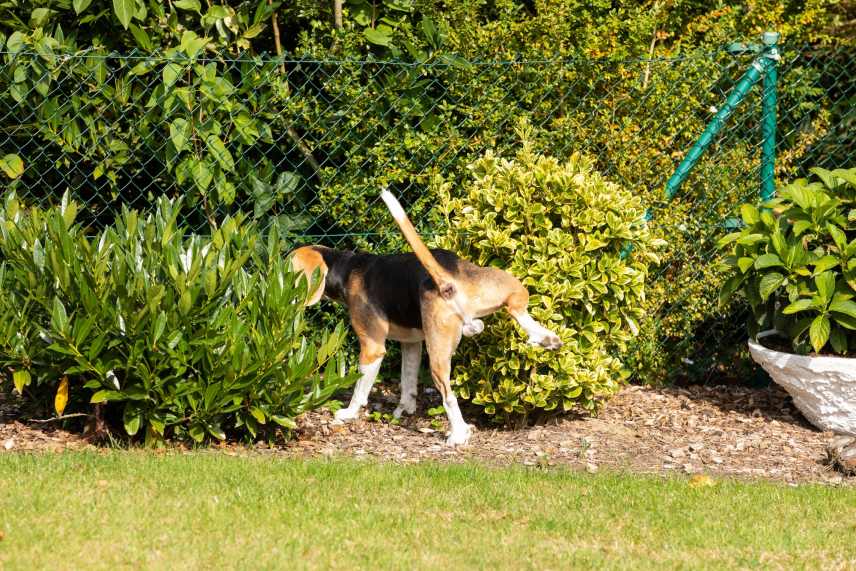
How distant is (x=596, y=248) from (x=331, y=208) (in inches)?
74.7

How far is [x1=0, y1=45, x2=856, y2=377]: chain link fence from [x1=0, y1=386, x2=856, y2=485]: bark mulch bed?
0.77 m

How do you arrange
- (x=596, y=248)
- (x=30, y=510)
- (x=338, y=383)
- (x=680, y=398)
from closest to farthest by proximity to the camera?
(x=30, y=510)
(x=338, y=383)
(x=596, y=248)
(x=680, y=398)

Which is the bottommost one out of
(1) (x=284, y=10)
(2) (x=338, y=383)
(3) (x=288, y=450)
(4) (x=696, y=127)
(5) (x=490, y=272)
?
(3) (x=288, y=450)

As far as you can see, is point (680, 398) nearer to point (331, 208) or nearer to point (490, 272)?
point (490, 272)

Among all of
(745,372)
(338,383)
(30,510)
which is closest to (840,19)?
(745,372)

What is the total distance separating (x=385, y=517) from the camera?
497 cm

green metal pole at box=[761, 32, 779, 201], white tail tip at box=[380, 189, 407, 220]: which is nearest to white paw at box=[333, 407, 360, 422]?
white tail tip at box=[380, 189, 407, 220]

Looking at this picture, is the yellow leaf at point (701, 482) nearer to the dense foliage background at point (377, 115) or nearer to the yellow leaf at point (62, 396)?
the dense foliage background at point (377, 115)

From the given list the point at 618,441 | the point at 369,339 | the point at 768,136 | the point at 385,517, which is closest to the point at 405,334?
the point at 369,339

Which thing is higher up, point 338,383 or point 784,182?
point 784,182

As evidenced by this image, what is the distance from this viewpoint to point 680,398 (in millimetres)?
7715

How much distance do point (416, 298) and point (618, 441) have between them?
142cm

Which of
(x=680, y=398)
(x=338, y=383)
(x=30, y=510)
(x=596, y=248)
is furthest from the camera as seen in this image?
(x=680, y=398)

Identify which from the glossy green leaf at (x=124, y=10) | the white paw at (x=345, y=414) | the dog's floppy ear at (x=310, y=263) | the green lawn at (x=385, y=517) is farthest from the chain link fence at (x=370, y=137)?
the green lawn at (x=385, y=517)
